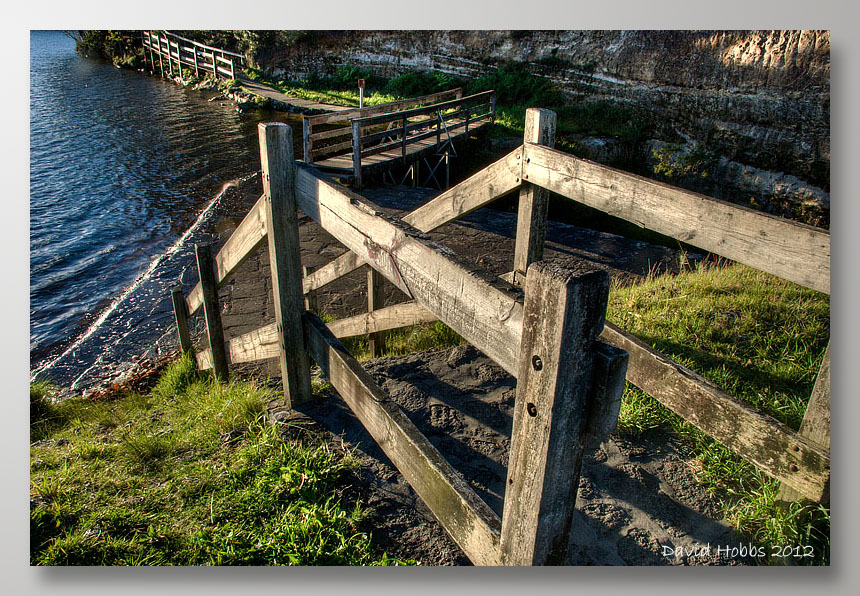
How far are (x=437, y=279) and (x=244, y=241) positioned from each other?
176 cm

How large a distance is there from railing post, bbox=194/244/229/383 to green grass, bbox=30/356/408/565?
0.56 meters

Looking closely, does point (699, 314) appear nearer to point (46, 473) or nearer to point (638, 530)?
point (638, 530)

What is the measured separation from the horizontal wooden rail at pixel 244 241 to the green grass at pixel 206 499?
0.73 m

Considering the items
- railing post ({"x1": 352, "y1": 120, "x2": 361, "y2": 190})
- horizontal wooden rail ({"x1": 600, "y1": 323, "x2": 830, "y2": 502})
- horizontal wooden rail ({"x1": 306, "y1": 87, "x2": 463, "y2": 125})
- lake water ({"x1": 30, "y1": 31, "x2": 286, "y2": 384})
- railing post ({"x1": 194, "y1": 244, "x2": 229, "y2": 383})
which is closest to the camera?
horizontal wooden rail ({"x1": 600, "y1": 323, "x2": 830, "y2": 502})

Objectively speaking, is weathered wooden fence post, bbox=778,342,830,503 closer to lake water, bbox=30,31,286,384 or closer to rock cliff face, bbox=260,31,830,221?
rock cliff face, bbox=260,31,830,221

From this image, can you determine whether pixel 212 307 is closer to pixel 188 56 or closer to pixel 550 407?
pixel 550 407

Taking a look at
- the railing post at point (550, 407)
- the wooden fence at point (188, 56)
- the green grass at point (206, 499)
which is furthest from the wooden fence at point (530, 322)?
the wooden fence at point (188, 56)

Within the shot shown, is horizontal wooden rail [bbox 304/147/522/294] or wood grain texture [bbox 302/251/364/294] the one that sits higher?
horizontal wooden rail [bbox 304/147/522/294]

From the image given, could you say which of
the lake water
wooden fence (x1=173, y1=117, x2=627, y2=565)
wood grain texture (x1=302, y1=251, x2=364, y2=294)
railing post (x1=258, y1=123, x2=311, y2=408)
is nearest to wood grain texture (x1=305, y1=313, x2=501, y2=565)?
wooden fence (x1=173, y1=117, x2=627, y2=565)

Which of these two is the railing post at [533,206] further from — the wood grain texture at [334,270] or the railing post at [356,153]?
the railing post at [356,153]

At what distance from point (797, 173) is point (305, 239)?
22.8 ft

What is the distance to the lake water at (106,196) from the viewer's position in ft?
22.0

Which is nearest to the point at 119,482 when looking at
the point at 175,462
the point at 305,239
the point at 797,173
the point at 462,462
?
the point at 175,462

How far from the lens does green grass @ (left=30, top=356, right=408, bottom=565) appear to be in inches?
86.7
